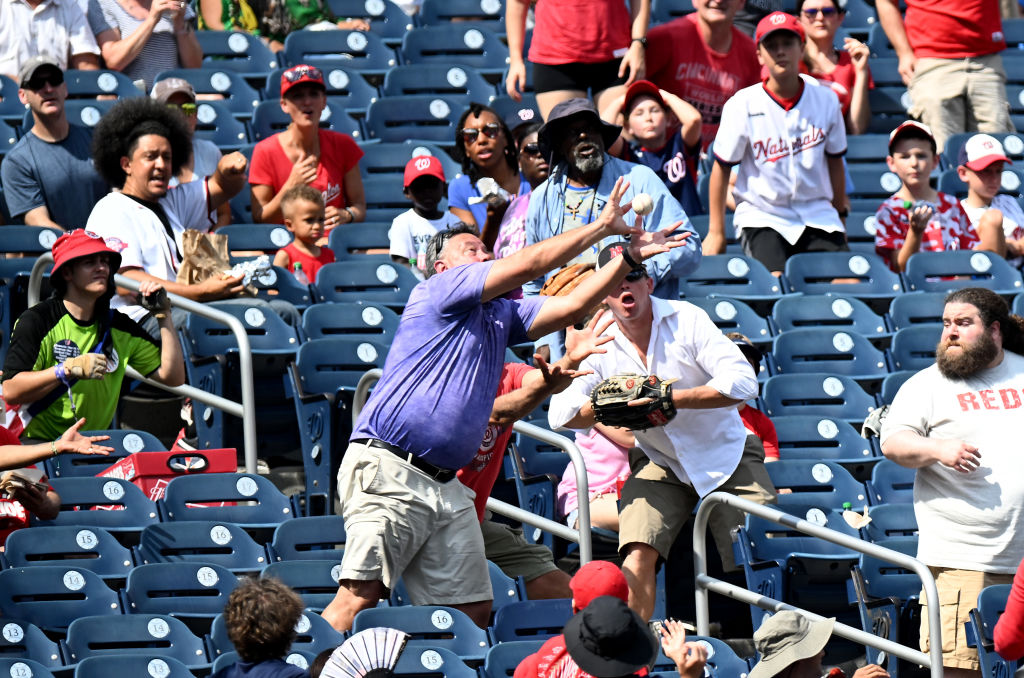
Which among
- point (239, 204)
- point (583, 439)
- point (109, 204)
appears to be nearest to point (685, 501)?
point (583, 439)

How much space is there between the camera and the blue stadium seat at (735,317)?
884 cm

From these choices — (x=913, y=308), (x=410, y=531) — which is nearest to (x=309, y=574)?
(x=410, y=531)

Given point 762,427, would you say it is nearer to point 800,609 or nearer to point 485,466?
point 800,609

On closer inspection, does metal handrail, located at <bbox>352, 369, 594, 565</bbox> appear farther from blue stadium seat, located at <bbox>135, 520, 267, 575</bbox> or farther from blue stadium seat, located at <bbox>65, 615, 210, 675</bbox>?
blue stadium seat, located at <bbox>65, 615, 210, 675</bbox>

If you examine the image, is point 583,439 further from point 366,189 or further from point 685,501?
point 366,189

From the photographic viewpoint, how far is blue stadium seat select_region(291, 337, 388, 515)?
770 centimetres

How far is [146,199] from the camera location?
860 centimetres

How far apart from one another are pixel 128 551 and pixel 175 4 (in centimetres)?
455

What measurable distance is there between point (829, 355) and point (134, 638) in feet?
13.3

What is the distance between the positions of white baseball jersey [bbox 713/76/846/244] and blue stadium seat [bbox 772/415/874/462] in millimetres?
1871

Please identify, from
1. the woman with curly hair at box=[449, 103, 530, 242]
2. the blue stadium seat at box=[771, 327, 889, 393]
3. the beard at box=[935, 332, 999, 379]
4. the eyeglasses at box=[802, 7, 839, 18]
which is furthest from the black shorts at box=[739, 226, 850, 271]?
the beard at box=[935, 332, 999, 379]

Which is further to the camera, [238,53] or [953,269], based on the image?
[238,53]

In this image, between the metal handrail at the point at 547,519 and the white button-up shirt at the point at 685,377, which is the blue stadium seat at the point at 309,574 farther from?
the white button-up shirt at the point at 685,377

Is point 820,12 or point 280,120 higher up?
point 820,12
